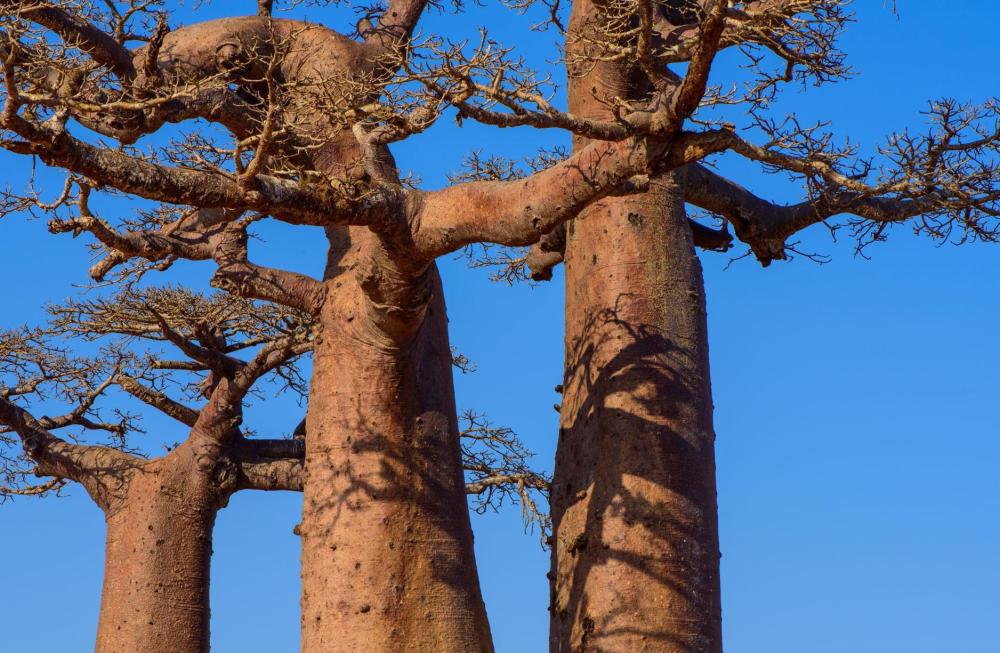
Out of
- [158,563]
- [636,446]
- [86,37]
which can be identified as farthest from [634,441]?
[158,563]

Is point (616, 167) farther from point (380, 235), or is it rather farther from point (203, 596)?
point (203, 596)

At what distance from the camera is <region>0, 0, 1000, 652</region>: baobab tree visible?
12.2 feet

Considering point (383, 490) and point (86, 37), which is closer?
point (383, 490)

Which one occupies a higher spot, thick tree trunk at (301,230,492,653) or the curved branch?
the curved branch

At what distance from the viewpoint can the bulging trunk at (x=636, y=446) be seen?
13.7 ft

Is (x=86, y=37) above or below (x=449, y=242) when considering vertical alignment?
above

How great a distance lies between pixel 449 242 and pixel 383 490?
955 mm

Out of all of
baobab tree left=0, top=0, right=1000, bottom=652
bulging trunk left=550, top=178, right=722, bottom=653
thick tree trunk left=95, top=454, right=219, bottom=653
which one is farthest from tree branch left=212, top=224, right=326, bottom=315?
thick tree trunk left=95, top=454, right=219, bottom=653

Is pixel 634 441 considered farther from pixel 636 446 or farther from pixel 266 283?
pixel 266 283

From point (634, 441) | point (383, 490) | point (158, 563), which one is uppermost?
point (158, 563)

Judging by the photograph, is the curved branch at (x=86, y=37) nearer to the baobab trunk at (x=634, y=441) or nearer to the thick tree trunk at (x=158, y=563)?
the baobab trunk at (x=634, y=441)

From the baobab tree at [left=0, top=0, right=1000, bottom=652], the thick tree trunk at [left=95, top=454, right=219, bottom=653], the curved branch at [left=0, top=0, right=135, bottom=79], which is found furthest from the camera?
the thick tree trunk at [left=95, top=454, right=219, bottom=653]

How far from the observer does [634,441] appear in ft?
14.2

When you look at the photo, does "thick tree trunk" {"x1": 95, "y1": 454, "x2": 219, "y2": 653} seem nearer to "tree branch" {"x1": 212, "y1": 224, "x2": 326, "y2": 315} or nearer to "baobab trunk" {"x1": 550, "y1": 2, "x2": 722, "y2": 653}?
"tree branch" {"x1": 212, "y1": 224, "x2": 326, "y2": 315}
